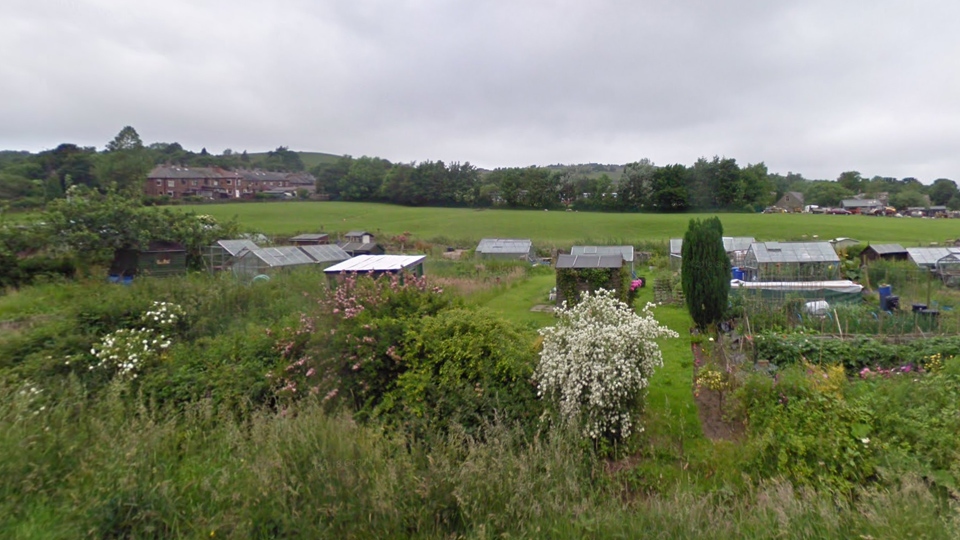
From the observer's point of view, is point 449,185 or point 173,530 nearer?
point 173,530

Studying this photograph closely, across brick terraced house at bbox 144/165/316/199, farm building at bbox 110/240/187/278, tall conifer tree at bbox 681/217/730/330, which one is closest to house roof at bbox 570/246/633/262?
tall conifer tree at bbox 681/217/730/330

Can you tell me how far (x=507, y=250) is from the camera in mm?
34156

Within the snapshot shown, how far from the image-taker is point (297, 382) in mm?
7074

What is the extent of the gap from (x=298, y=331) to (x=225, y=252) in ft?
62.0

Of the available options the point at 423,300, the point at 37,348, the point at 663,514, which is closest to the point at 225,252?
the point at 37,348

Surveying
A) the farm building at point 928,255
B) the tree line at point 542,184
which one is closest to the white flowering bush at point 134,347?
the farm building at point 928,255

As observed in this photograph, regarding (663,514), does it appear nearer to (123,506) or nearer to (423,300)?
(123,506)

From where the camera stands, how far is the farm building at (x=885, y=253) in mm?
25766

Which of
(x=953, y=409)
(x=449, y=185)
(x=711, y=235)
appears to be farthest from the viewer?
(x=449, y=185)

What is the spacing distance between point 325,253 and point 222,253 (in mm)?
4649

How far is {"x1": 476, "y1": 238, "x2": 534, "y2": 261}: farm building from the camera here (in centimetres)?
3378

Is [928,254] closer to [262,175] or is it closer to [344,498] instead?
[344,498]

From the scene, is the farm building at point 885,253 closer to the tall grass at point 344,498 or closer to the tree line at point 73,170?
the tall grass at point 344,498

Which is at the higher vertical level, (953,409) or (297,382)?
(953,409)
